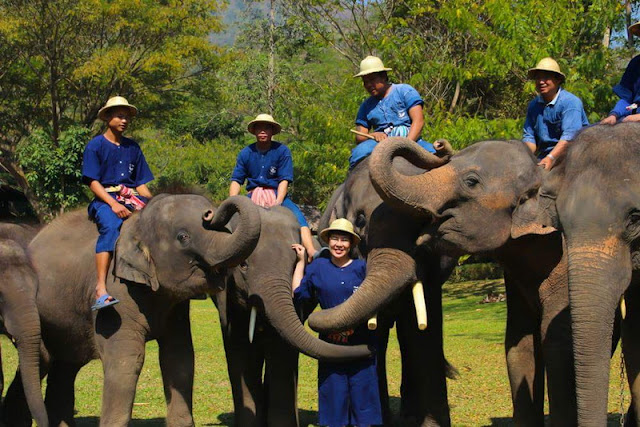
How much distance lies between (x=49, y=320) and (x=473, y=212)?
12.3 feet

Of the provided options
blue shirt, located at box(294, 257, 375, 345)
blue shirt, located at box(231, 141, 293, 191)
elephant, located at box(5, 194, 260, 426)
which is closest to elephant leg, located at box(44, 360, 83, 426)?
elephant, located at box(5, 194, 260, 426)

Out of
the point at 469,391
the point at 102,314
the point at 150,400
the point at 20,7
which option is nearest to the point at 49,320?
the point at 102,314

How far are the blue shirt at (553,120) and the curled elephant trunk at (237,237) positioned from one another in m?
2.57

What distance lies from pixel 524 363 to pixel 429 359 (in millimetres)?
778

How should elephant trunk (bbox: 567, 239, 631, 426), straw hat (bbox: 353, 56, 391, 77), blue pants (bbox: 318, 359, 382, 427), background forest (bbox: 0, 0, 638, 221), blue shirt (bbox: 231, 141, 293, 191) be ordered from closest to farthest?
elephant trunk (bbox: 567, 239, 631, 426) < blue pants (bbox: 318, 359, 382, 427) < straw hat (bbox: 353, 56, 391, 77) < blue shirt (bbox: 231, 141, 293, 191) < background forest (bbox: 0, 0, 638, 221)

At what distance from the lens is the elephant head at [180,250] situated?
→ 7.77 meters

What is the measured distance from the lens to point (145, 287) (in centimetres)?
803

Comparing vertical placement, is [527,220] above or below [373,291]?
above

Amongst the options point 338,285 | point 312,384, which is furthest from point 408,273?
point 312,384

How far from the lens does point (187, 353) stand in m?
8.45

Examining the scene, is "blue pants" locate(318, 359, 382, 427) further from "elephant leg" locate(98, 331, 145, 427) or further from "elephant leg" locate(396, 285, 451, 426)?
"elephant leg" locate(98, 331, 145, 427)

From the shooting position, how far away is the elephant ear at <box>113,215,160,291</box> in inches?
308

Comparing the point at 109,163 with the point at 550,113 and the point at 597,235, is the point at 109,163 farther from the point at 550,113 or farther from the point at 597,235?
the point at 597,235

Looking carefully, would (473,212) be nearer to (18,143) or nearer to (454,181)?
(454,181)
